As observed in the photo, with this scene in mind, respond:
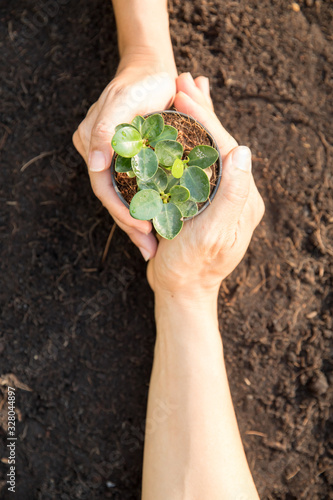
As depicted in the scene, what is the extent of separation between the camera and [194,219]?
130 centimetres

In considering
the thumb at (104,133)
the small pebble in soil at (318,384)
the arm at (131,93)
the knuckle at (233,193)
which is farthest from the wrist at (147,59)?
the small pebble in soil at (318,384)

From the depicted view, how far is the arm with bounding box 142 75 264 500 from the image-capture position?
128 cm

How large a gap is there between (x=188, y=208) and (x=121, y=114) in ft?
1.14

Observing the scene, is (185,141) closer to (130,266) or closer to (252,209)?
(252,209)

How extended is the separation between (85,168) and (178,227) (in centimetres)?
79

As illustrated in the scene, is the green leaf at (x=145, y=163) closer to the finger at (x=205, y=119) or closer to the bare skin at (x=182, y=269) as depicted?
the bare skin at (x=182, y=269)

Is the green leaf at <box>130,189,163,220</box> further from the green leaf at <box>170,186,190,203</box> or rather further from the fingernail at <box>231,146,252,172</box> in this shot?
the fingernail at <box>231,146,252,172</box>

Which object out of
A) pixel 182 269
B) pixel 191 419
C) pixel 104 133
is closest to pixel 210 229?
pixel 182 269

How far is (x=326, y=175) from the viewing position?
5.76 ft

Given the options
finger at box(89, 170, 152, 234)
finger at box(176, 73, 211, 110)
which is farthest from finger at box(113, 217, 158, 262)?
finger at box(176, 73, 211, 110)

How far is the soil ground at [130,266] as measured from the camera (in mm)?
1705

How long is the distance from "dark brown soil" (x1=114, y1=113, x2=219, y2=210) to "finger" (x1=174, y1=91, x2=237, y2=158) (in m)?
0.09

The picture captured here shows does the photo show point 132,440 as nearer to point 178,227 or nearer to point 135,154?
point 178,227

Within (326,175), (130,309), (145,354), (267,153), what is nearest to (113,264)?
(130,309)
